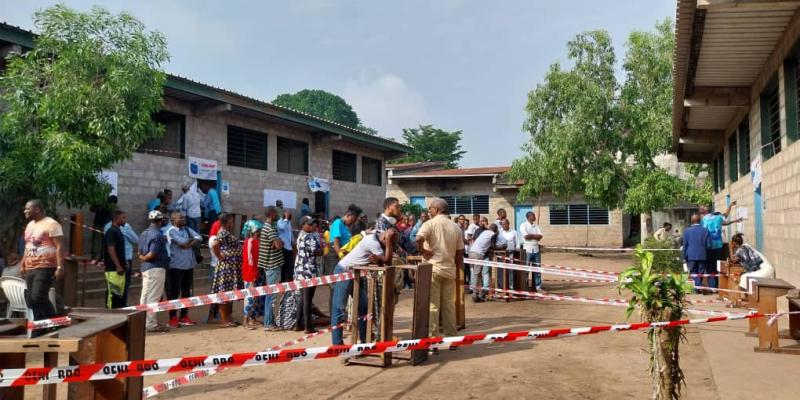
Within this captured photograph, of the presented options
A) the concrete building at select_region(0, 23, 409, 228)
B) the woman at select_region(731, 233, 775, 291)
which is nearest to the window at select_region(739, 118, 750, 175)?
the woman at select_region(731, 233, 775, 291)

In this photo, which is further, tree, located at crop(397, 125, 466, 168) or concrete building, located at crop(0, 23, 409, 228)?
tree, located at crop(397, 125, 466, 168)

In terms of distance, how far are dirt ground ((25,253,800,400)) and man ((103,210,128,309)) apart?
107 centimetres

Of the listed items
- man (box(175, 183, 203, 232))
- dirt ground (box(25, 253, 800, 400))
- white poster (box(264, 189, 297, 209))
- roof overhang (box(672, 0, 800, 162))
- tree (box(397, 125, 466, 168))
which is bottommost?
dirt ground (box(25, 253, 800, 400))

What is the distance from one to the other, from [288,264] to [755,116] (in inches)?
361

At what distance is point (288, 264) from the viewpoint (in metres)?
10.5

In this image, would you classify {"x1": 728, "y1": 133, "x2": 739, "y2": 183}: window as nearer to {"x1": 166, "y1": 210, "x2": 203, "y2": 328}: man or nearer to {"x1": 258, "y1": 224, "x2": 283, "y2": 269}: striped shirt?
{"x1": 258, "y1": 224, "x2": 283, "y2": 269}: striped shirt

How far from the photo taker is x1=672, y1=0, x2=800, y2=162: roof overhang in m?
7.70

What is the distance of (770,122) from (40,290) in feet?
37.5

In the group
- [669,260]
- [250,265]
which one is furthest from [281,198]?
[669,260]

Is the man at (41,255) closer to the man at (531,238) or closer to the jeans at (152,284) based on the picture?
the jeans at (152,284)

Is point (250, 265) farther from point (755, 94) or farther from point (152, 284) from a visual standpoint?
point (755, 94)

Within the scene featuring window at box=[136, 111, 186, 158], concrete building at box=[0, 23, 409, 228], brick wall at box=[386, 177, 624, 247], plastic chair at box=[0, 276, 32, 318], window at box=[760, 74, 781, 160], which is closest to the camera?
plastic chair at box=[0, 276, 32, 318]

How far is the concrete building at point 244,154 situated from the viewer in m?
13.2

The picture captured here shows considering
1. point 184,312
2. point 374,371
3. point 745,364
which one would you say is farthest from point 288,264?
point 745,364
